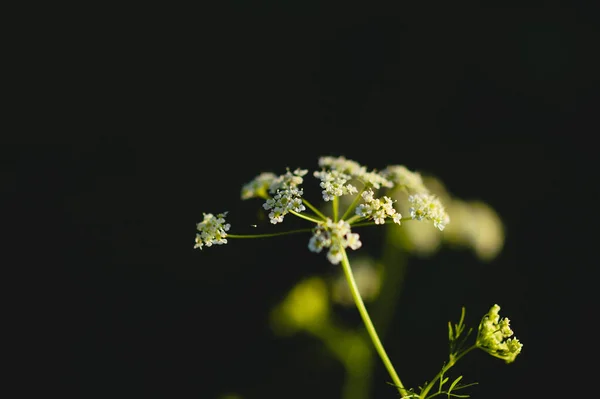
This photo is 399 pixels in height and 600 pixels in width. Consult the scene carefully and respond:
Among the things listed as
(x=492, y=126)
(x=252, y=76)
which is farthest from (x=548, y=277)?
(x=252, y=76)

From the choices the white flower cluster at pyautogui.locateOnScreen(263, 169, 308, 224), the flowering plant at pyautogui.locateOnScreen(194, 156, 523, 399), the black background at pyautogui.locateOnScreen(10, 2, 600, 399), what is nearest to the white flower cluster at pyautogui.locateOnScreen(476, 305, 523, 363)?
the flowering plant at pyautogui.locateOnScreen(194, 156, 523, 399)

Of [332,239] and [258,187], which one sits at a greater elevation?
[258,187]

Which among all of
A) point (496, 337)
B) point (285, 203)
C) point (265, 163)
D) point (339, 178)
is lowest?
point (496, 337)

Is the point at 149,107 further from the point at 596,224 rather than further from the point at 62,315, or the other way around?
the point at 596,224

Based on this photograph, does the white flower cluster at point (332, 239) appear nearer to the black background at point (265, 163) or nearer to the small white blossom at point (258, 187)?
the small white blossom at point (258, 187)

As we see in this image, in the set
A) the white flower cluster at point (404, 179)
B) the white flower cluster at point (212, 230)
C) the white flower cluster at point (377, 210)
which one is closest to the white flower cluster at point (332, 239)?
the white flower cluster at point (377, 210)

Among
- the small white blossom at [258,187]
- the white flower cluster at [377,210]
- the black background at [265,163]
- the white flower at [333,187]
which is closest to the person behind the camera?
the white flower cluster at [377,210]

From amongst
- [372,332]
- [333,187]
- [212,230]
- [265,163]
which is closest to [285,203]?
[333,187]

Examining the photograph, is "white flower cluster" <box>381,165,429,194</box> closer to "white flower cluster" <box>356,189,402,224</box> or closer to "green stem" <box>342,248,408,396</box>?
"white flower cluster" <box>356,189,402,224</box>

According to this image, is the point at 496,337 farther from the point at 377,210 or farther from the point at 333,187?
the point at 333,187
